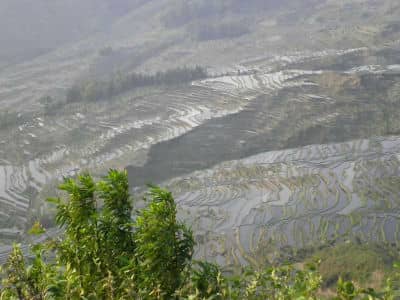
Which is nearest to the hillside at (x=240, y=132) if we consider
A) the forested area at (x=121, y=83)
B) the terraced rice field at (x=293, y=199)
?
the terraced rice field at (x=293, y=199)

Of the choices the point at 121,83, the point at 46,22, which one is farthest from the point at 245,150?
the point at 46,22

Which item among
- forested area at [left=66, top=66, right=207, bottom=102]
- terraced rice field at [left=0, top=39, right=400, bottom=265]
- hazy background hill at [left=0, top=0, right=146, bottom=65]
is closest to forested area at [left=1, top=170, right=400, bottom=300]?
terraced rice field at [left=0, top=39, right=400, bottom=265]

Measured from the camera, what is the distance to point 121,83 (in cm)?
1738

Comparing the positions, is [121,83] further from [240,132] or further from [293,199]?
[293,199]

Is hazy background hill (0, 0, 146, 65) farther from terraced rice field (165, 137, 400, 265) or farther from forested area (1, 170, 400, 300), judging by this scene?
forested area (1, 170, 400, 300)

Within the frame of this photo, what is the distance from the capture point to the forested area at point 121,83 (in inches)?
645

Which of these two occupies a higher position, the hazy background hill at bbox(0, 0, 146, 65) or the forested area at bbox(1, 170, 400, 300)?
the hazy background hill at bbox(0, 0, 146, 65)

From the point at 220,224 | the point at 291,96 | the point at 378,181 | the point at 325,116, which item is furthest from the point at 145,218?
the point at 291,96

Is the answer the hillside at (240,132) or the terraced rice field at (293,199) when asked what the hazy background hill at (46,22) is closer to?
the hillside at (240,132)

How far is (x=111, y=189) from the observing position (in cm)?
221

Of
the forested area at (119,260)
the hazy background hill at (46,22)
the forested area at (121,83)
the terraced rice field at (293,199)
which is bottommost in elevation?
the terraced rice field at (293,199)

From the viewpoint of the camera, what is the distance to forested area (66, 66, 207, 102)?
1638 centimetres

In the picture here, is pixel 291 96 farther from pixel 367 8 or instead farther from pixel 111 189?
pixel 367 8

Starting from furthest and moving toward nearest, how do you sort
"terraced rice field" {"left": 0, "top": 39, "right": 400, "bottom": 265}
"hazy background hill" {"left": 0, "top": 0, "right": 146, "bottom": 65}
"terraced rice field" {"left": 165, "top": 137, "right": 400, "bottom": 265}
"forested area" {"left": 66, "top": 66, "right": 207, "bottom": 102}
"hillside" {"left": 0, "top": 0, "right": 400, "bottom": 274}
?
"hazy background hill" {"left": 0, "top": 0, "right": 146, "bottom": 65}, "forested area" {"left": 66, "top": 66, "right": 207, "bottom": 102}, "hillside" {"left": 0, "top": 0, "right": 400, "bottom": 274}, "terraced rice field" {"left": 0, "top": 39, "right": 400, "bottom": 265}, "terraced rice field" {"left": 165, "top": 137, "right": 400, "bottom": 265}
